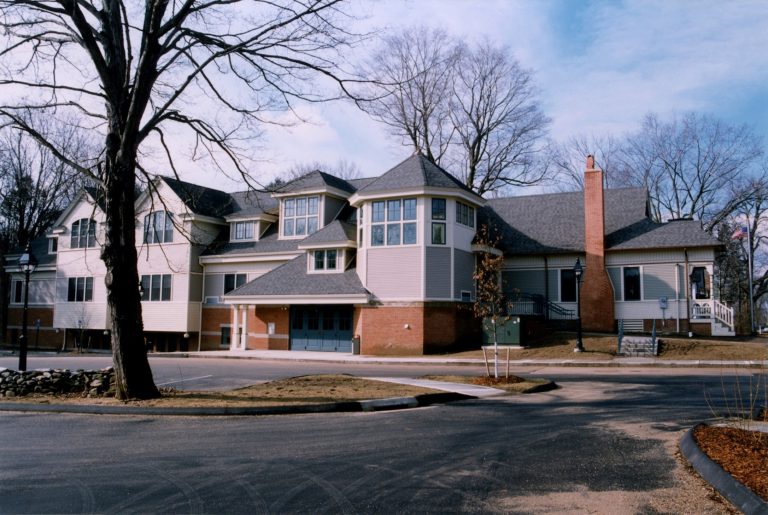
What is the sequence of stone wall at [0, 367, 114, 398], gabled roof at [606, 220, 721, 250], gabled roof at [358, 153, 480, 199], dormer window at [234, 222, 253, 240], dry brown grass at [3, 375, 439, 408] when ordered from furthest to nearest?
dormer window at [234, 222, 253, 240] < gabled roof at [606, 220, 721, 250] < gabled roof at [358, 153, 480, 199] < stone wall at [0, 367, 114, 398] < dry brown grass at [3, 375, 439, 408]

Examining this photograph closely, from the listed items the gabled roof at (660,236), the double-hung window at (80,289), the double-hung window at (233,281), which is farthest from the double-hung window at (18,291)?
the gabled roof at (660,236)

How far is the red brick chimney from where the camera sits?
107 feet

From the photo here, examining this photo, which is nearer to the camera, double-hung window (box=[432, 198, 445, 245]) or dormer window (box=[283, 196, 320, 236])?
double-hung window (box=[432, 198, 445, 245])

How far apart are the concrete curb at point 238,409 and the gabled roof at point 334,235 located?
66.5 feet

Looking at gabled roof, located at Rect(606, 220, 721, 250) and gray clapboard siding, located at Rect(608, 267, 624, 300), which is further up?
gabled roof, located at Rect(606, 220, 721, 250)

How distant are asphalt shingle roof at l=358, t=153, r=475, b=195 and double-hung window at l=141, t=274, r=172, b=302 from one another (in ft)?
51.5

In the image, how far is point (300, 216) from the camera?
122 ft

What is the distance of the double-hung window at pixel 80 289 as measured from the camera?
4212 cm

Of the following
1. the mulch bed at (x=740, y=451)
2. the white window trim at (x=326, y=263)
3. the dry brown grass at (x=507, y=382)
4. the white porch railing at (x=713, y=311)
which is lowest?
the dry brown grass at (x=507, y=382)

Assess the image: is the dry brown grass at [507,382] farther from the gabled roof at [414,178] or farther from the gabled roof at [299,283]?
the gabled roof at [414,178]

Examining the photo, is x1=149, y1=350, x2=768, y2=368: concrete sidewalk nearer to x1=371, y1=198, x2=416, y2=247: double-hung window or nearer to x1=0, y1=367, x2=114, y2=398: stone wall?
x1=371, y1=198, x2=416, y2=247: double-hung window

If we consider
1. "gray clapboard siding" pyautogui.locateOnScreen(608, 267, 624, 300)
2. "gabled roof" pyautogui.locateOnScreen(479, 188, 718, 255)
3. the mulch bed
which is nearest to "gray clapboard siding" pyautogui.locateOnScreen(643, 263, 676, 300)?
"gray clapboard siding" pyautogui.locateOnScreen(608, 267, 624, 300)

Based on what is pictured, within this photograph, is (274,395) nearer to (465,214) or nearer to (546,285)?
(465,214)

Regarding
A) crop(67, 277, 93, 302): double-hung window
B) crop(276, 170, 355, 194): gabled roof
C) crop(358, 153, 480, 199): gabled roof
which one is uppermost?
crop(276, 170, 355, 194): gabled roof
